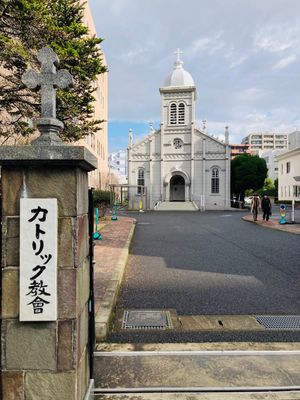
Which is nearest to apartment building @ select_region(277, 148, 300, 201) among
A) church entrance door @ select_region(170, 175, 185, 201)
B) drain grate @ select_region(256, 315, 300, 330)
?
church entrance door @ select_region(170, 175, 185, 201)

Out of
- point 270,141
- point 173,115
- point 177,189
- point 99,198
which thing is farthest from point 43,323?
point 270,141

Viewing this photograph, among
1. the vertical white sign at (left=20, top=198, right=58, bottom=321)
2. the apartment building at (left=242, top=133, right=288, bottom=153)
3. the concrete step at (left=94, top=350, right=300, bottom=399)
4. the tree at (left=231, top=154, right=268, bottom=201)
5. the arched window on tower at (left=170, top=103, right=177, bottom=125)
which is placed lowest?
the concrete step at (left=94, top=350, right=300, bottom=399)

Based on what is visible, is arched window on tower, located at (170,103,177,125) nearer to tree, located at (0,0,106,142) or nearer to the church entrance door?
the church entrance door

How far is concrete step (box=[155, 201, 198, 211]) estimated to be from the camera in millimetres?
34594

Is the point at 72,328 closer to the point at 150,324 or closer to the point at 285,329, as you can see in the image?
the point at 150,324

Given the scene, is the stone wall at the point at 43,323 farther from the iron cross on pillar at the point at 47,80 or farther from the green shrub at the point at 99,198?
the green shrub at the point at 99,198

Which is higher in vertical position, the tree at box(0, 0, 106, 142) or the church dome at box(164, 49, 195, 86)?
the church dome at box(164, 49, 195, 86)

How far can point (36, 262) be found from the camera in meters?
2.24

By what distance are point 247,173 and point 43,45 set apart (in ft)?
106

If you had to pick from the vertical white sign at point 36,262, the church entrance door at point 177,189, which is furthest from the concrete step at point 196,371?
the church entrance door at point 177,189

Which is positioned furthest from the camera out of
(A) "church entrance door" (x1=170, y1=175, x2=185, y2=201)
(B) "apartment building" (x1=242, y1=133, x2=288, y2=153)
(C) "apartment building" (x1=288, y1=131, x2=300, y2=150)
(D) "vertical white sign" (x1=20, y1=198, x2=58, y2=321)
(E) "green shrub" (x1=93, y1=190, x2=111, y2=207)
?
(B) "apartment building" (x1=242, y1=133, x2=288, y2=153)

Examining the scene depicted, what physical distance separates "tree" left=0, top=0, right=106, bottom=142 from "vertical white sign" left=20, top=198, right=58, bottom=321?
7.80 m

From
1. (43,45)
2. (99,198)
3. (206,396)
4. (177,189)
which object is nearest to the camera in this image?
(206,396)

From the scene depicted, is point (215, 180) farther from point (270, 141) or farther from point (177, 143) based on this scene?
point (270, 141)
